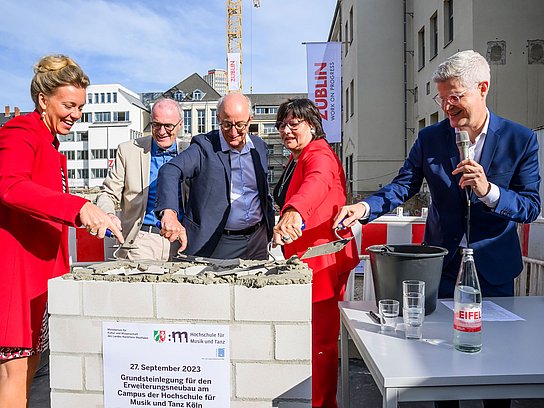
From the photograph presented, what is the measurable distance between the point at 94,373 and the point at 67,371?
0.09 m

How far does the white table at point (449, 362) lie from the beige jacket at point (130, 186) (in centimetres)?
155

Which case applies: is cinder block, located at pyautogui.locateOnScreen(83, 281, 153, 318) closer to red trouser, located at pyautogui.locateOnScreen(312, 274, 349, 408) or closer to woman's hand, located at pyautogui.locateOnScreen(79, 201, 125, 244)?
woman's hand, located at pyautogui.locateOnScreen(79, 201, 125, 244)

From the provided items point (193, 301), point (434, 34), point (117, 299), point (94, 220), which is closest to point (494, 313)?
point (193, 301)

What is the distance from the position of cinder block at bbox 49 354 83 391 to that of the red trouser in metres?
1.19

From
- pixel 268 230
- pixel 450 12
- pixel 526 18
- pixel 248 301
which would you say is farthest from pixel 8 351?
pixel 450 12

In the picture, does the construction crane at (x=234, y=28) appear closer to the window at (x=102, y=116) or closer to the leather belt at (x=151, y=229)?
the window at (x=102, y=116)

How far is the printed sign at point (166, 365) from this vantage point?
1554 millimetres

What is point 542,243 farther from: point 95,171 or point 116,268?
point 95,171

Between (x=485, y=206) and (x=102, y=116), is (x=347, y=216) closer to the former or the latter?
(x=485, y=206)

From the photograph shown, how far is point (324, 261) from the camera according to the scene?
7.91 feet

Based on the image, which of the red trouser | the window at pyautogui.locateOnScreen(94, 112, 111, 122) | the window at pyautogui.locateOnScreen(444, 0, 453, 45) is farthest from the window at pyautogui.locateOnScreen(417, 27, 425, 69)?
the window at pyautogui.locateOnScreen(94, 112, 111, 122)

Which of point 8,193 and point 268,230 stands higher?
point 8,193

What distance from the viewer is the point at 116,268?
1.72m

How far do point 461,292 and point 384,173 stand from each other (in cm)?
1979
